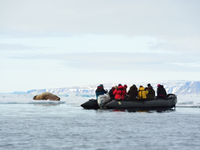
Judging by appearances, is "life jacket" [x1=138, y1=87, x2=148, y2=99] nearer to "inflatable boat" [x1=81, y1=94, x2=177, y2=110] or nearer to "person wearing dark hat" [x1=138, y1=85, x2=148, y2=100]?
"person wearing dark hat" [x1=138, y1=85, x2=148, y2=100]

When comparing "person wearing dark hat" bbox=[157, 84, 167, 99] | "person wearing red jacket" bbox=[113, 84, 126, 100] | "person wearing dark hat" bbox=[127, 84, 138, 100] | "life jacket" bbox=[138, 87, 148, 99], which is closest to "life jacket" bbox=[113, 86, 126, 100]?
"person wearing red jacket" bbox=[113, 84, 126, 100]

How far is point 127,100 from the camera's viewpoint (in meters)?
30.4

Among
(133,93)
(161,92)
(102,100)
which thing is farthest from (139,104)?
(102,100)

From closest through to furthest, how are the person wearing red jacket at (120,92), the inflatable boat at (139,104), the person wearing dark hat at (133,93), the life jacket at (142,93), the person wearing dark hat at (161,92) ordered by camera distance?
the inflatable boat at (139,104) < the person wearing dark hat at (133,93) < the person wearing red jacket at (120,92) < the life jacket at (142,93) < the person wearing dark hat at (161,92)

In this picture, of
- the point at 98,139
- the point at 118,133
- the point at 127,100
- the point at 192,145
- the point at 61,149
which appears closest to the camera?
the point at 61,149

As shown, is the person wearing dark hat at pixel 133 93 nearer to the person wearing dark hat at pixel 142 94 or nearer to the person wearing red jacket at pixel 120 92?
the person wearing dark hat at pixel 142 94

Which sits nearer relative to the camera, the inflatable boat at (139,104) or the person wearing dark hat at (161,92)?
the inflatable boat at (139,104)

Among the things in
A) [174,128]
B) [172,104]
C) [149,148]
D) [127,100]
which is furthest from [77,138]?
[172,104]

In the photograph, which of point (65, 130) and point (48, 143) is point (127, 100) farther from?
point (48, 143)

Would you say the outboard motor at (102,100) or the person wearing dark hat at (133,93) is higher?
the person wearing dark hat at (133,93)

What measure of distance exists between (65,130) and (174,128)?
14.3ft

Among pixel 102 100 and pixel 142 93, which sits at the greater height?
pixel 142 93

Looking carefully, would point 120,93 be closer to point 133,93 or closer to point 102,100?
→ point 133,93

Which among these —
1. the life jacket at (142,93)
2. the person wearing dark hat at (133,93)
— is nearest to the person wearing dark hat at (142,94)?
the life jacket at (142,93)
